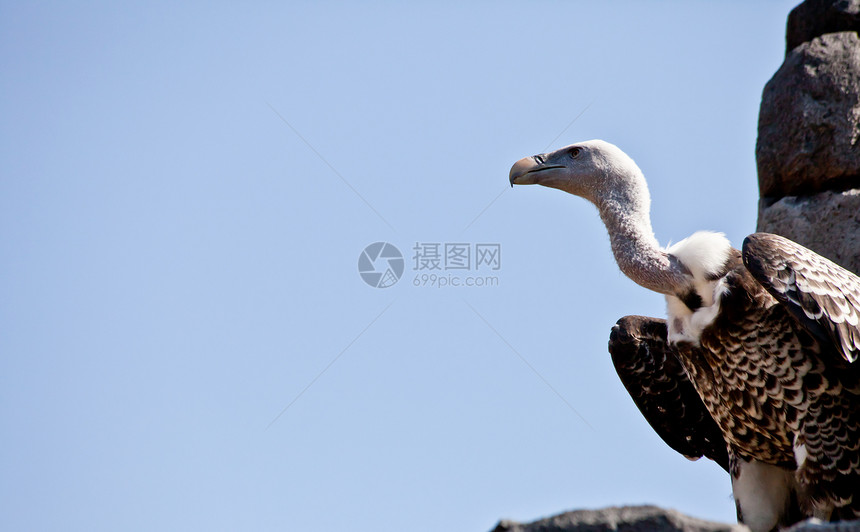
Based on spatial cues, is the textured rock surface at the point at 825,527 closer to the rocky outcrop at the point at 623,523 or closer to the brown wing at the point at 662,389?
the rocky outcrop at the point at 623,523

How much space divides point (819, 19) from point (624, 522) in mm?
6129

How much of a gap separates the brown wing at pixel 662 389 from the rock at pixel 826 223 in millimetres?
1809

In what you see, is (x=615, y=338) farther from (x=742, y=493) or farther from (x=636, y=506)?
(x=636, y=506)

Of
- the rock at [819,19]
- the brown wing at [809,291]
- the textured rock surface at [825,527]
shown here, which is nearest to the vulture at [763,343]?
the brown wing at [809,291]

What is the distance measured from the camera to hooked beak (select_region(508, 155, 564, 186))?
562cm

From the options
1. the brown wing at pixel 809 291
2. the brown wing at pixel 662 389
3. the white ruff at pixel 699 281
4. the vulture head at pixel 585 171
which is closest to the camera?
the brown wing at pixel 809 291

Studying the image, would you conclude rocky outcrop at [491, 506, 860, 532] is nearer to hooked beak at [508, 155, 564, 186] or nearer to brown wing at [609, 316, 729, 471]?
hooked beak at [508, 155, 564, 186]

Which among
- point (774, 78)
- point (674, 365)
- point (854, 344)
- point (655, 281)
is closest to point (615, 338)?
point (674, 365)

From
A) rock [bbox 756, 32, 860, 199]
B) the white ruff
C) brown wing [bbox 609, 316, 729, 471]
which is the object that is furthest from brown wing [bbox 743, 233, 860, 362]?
rock [bbox 756, 32, 860, 199]

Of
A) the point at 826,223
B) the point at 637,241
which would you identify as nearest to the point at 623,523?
the point at 637,241

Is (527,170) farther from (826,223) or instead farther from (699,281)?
(826,223)

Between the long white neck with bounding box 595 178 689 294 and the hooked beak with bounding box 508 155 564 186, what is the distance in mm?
484

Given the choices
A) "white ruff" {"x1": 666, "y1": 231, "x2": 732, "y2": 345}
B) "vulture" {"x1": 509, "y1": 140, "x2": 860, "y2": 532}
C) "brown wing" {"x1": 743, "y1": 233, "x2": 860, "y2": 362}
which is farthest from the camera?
"white ruff" {"x1": 666, "y1": 231, "x2": 732, "y2": 345}

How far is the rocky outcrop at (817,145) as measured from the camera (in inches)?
276
